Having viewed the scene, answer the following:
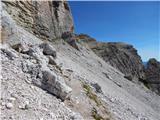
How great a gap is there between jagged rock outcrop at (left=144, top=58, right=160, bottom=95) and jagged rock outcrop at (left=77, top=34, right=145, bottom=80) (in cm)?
205

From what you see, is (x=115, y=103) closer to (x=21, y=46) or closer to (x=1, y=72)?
(x=21, y=46)

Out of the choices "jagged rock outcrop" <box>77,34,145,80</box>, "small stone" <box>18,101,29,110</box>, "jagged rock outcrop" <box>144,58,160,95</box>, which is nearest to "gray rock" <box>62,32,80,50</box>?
"jagged rock outcrop" <box>77,34,145,80</box>

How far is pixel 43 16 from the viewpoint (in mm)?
41094

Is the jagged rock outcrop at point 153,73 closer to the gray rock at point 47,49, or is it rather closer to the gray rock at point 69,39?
the gray rock at point 69,39

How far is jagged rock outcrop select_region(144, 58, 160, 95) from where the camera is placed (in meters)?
78.6

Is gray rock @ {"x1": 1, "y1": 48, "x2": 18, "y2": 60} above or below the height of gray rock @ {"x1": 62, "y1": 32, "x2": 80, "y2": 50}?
below

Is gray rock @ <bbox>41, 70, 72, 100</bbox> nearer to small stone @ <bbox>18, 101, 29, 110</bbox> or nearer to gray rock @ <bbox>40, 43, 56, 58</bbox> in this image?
small stone @ <bbox>18, 101, 29, 110</bbox>

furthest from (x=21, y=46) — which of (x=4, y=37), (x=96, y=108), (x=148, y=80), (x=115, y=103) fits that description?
(x=148, y=80)

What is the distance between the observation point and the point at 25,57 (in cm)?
1609

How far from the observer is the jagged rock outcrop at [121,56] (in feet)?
250

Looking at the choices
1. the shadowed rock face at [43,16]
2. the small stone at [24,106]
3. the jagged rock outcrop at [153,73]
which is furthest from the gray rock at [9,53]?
the jagged rock outcrop at [153,73]

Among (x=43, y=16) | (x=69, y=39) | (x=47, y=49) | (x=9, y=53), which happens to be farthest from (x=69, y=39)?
(x=9, y=53)

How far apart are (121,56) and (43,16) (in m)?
43.9

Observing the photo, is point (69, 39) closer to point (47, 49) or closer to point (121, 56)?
point (47, 49)
